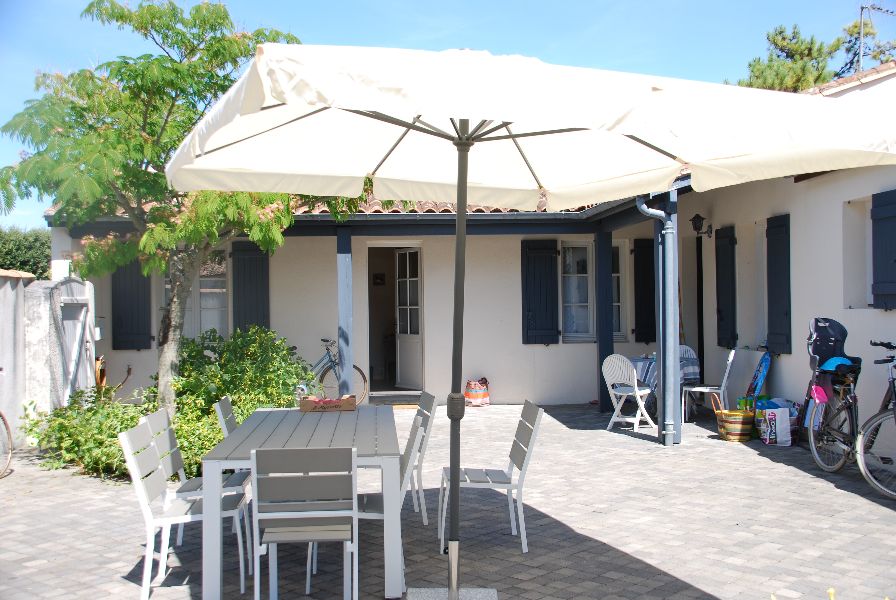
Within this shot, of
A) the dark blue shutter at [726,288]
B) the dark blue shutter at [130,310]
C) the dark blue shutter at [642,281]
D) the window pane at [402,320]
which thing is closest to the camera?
the dark blue shutter at [726,288]

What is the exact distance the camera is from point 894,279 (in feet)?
22.4

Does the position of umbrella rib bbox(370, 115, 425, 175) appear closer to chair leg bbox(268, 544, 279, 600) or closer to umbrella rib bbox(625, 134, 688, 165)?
umbrella rib bbox(625, 134, 688, 165)

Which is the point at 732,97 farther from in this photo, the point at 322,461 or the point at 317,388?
the point at 317,388

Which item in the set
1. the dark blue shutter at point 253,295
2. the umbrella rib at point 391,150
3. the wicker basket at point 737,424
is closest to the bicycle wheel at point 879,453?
the wicker basket at point 737,424

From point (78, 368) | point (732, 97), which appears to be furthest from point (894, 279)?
point (78, 368)

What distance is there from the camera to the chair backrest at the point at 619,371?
30.3ft

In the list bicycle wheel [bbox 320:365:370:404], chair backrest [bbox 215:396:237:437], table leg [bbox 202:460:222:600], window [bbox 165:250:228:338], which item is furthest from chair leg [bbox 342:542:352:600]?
window [bbox 165:250:228:338]

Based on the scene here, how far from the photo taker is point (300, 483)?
3.82 m

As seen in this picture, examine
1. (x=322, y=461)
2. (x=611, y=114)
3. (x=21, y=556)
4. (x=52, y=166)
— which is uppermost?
→ (x=52, y=166)

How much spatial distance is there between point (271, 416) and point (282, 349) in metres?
3.62

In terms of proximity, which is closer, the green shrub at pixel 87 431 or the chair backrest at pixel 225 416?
the chair backrest at pixel 225 416

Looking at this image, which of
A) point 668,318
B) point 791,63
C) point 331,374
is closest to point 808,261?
point 668,318

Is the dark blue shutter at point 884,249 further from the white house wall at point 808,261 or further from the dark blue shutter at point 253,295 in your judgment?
the dark blue shutter at point 253,295

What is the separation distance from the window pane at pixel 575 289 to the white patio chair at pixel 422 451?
6.56 metres
